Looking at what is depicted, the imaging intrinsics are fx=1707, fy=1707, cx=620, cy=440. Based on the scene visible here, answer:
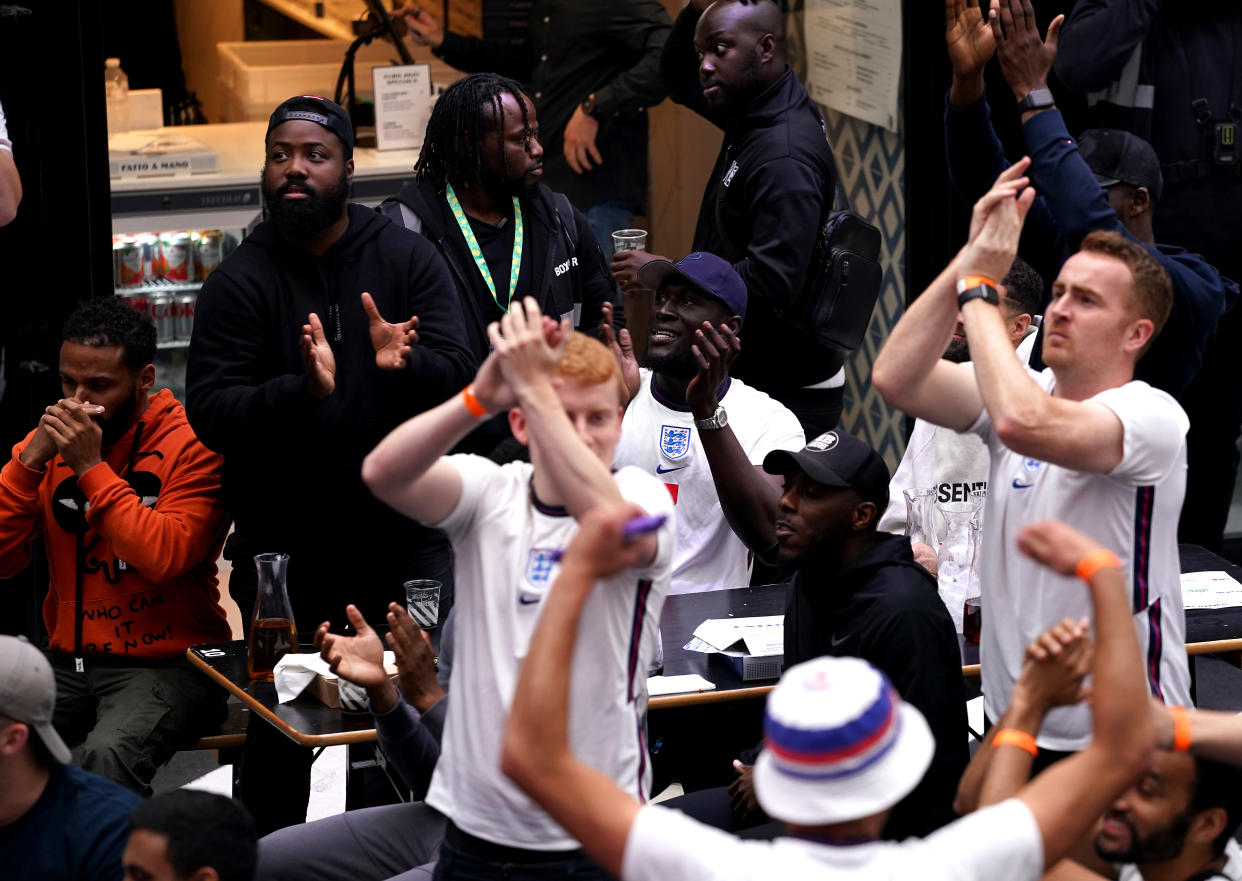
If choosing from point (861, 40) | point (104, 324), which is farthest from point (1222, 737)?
point (861, 40)

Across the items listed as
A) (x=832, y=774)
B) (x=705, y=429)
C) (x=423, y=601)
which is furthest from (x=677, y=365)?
(x=832, y=774)

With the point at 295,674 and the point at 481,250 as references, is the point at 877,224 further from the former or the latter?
the point at 295,674

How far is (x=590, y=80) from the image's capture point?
6734 millimetres

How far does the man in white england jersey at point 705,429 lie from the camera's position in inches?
167

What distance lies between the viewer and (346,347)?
4.32m

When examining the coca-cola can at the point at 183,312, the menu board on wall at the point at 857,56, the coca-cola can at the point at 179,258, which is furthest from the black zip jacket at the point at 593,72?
the coca-cola can at the point at 183,312

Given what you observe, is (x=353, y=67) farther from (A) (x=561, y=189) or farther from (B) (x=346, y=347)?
(B) (x=346, y=347)

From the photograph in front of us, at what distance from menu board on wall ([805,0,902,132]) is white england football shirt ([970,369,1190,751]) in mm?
3473

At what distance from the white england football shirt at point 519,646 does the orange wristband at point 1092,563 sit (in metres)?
0.63

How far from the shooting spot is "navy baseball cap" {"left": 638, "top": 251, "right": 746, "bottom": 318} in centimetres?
457

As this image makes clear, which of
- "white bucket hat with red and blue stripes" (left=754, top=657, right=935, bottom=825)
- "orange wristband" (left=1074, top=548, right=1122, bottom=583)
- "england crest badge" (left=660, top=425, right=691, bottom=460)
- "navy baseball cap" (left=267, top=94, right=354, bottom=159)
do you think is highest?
"navy baseball cap" (left=267, top=94, right=354, bottom=159)

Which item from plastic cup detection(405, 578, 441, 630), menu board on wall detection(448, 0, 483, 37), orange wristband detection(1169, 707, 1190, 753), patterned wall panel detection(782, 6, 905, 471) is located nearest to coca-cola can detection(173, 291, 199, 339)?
menu board on wall detection(448, 0, 483, 37)

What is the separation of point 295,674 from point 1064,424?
69.7 inches

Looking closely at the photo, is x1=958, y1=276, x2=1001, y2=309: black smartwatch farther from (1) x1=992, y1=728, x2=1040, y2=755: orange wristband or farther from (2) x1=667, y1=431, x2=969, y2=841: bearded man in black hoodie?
(1) x1=992, y1=728, x2=1040, y2=755: orange wristband
